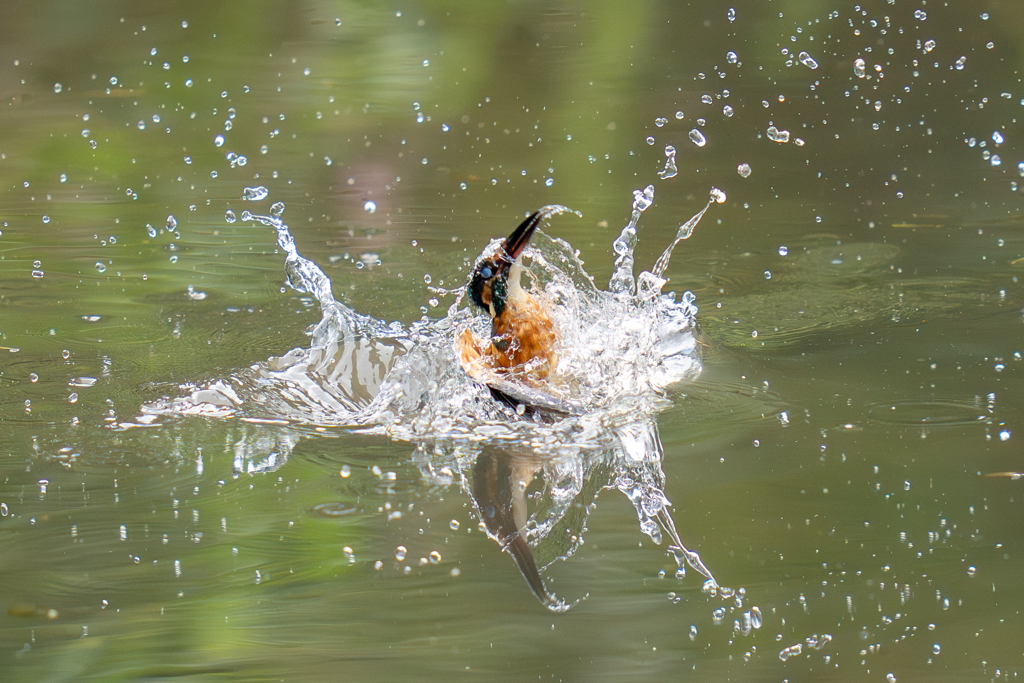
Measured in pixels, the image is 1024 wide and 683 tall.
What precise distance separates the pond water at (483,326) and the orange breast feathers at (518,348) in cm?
7

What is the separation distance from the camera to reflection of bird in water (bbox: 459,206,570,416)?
2049mm

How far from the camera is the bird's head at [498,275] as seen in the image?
2.08 metres

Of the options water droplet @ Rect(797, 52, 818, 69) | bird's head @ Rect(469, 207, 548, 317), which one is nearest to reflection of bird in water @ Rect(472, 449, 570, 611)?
bird's head @ Rect(469, 207, 548, 317)

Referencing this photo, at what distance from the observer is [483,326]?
2.16m

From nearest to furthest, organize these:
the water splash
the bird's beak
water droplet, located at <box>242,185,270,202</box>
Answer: the water splash
the bird's beak
water droplet, located at <box>242,185,270,202</box>

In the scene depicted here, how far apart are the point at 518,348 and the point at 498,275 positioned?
0.50 ft

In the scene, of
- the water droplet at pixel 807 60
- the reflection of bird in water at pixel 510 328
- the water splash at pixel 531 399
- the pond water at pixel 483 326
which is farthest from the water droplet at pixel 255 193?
the water droplet at pixel 807 60

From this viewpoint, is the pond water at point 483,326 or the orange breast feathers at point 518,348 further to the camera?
the orange breast feathers at point 518,348

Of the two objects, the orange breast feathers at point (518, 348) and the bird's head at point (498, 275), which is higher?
the bird's head at point (498, 275)

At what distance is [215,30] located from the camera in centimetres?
331

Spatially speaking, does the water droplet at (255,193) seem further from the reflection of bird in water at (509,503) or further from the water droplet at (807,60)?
the water droplet at (807,60)

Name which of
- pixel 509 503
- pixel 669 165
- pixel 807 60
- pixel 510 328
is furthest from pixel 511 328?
pixel 807 60

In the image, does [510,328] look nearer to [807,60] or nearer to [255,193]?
[255,193]

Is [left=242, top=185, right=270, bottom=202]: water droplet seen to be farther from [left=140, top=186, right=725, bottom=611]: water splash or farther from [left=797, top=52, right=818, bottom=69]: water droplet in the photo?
[left=797, top=52, right=818, bottom=69]: water droplet
